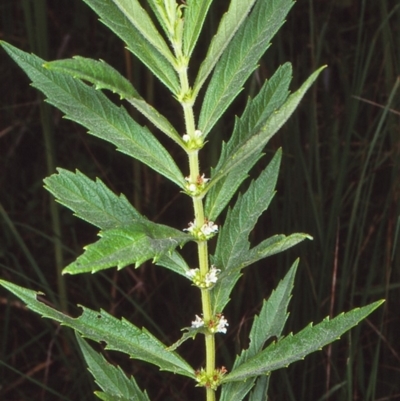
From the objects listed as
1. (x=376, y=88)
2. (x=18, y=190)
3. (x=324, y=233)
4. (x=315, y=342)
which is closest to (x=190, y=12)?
(x=315, y=342)

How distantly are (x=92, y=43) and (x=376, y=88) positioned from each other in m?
1.44

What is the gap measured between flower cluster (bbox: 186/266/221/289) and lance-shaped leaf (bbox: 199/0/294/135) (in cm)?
27

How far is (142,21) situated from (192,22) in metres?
0.10

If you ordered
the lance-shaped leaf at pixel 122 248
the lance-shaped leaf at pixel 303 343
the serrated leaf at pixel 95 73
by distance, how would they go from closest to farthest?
the lance-shaped leaf at pixel 122 248 < the serrated leaf at pixel 95 73 < the lance-shaped leaf at pixel 303 343

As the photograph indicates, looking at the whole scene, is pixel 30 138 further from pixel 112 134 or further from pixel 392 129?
pixel 112 134

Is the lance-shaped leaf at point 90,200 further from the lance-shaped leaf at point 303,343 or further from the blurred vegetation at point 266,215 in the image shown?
the blurred vegetation at point 266,215

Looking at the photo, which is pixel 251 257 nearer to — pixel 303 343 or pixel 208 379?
pixel 303 343

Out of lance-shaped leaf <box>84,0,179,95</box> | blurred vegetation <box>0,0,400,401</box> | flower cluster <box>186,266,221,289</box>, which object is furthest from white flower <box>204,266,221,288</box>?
blurred vegetation <box>0,0,400,401</box>

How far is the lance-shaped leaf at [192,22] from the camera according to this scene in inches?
55.6

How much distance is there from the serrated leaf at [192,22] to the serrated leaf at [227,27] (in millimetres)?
37

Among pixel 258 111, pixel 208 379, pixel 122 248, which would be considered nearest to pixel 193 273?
pixel 208 379

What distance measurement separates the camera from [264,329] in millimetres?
1661

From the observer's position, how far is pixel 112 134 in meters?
1.48

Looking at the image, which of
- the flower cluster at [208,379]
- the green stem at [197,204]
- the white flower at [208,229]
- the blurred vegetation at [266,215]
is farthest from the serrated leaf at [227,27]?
the blurred vegetation at [266,215]
